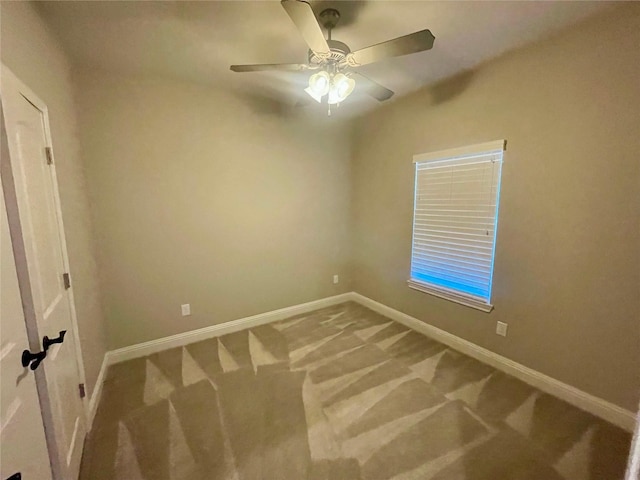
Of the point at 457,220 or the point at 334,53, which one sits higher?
the point at 334,53

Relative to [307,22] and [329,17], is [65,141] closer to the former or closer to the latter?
[307,22]

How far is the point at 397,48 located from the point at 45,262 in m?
2.13

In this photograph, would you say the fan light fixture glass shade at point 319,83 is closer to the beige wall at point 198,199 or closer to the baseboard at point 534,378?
the beige wall at point 198,199

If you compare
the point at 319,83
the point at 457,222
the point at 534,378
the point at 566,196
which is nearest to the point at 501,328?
the point at 534,378

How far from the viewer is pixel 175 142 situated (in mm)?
2662

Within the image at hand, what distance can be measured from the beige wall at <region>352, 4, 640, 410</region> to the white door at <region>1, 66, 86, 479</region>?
9.76ft

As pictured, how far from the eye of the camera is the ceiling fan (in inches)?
52.9

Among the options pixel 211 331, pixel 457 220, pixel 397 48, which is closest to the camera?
pixel 397 48

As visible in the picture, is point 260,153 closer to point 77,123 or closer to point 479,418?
point 77,123

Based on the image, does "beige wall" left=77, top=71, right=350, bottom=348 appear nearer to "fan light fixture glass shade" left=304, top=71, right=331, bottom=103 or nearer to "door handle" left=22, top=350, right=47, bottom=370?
"fan light fixture glass shade" left=304, top=71, right=331, bottom=103

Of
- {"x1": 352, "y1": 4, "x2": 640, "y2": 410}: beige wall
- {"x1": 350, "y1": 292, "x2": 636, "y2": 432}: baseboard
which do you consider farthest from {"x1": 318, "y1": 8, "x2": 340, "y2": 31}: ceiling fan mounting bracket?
{"x1": 350, "y1": 292, "x2": 636, "y2": 432}: baseboard

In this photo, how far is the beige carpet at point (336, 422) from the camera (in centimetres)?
155

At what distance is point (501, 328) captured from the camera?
7.92 feet

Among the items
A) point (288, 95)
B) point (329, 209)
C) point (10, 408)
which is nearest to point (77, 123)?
point (288, 95)
